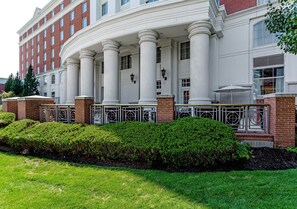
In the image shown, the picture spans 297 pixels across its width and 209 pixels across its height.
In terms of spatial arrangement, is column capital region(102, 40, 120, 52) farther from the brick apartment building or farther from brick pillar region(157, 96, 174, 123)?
brick pillar region(157, 96, 174, 123)

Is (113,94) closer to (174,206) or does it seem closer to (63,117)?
(63,117)

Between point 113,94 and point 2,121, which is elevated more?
point 113,94

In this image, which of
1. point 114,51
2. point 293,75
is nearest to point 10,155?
point 114,51

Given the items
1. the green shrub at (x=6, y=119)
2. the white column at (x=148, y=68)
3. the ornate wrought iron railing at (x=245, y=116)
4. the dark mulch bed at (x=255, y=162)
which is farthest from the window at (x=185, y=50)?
the green shrub at (x=6, y=119)

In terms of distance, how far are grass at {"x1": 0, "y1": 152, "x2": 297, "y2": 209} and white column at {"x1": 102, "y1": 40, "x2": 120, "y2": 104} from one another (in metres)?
8.86

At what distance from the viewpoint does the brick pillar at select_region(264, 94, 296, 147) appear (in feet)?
20.5

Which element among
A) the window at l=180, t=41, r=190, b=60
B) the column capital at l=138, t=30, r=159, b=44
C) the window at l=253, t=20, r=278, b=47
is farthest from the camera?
the window at l=180, t=41, r=190, b=60

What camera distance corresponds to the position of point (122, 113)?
8773 millimetres

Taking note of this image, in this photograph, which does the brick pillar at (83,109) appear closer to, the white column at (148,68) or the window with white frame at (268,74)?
the white column at (148,68)

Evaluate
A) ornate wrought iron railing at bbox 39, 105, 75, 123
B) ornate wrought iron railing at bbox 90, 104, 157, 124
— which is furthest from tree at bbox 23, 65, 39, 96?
ornate wrought iron railing at bbox 90, 104, 157, 124

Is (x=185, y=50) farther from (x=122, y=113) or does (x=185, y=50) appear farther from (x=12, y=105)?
(x=12, y=105)

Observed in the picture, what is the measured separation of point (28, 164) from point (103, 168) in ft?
8.40

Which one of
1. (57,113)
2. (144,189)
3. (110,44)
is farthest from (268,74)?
(57,113)

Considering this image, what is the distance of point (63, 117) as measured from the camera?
10094 millimetres
